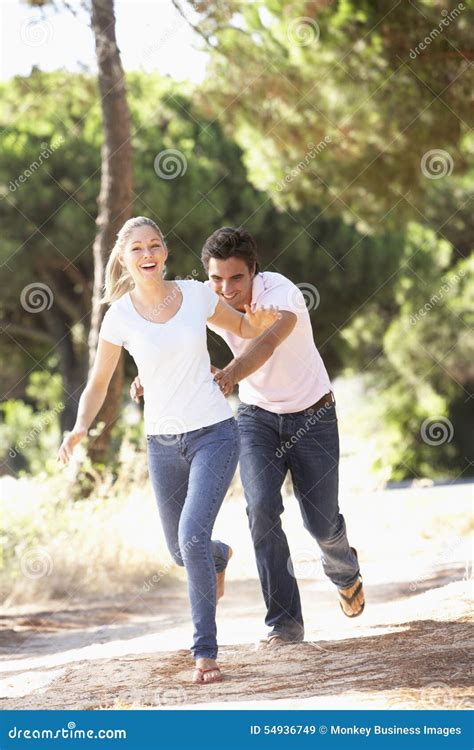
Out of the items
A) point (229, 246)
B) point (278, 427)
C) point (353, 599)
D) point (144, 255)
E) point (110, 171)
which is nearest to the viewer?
point (144, 255)

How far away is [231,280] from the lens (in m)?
5.33

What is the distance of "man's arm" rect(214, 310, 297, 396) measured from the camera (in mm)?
4876

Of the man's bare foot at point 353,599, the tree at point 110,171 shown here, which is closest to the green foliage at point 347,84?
the tree at point 110,171

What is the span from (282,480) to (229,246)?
106cm

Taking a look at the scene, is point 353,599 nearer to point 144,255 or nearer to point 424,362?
point 144,255

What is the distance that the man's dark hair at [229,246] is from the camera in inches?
206

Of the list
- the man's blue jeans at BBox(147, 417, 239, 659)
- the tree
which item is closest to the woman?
the man's blue jeans at BBox(147, 417, 239, 659)

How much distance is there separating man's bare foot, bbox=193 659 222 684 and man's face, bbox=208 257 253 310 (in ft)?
5.16

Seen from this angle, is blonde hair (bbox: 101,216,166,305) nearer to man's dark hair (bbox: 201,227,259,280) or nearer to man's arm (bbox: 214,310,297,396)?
man's dark hair (bbox: 201,227,259,280)

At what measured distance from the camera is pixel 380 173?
509 inches

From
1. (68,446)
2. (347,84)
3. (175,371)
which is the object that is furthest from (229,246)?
(347,84)

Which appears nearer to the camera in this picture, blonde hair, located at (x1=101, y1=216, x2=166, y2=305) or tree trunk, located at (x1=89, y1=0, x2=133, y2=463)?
blonde hair, located at (x1=101, y1=216, x2=166, y2=305)

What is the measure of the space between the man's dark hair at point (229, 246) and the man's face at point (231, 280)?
0.07 ft
